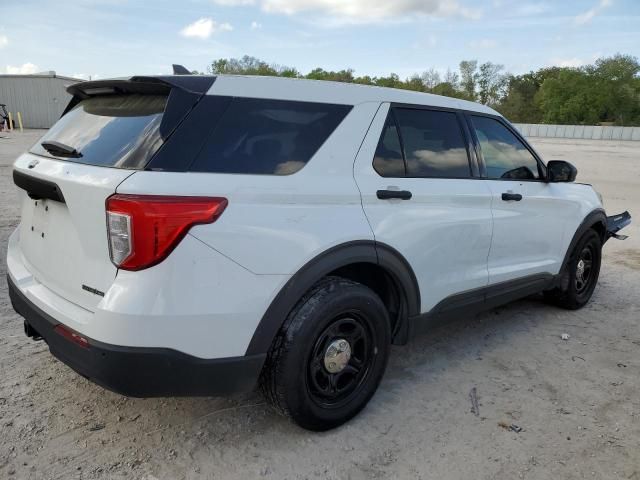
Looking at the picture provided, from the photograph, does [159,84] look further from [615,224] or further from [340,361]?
[615,224]

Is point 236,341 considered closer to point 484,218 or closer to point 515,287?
point 484,218

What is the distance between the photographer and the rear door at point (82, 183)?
223cm

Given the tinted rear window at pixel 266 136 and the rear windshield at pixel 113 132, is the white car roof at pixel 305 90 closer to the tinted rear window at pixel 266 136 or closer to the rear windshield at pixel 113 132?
the tinted rear window at pixel 266 136

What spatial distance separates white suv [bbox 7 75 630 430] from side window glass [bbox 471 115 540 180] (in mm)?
332

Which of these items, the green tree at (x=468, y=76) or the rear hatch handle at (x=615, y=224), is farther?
the green tree at (x=468, y=76)

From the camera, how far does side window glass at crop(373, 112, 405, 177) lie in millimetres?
2906

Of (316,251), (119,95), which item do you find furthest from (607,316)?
(119,95)

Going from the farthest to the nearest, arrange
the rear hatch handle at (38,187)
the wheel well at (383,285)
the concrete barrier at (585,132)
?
the concrete barrier at (585,132) → the wheel well at (383,285) → the rear hatch handle at (38,187)

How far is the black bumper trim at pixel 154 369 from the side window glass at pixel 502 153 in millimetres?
2285

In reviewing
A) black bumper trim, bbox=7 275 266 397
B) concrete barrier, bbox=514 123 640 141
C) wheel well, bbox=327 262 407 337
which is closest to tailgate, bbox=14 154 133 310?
black bumper trim, bbox=7 275 266 397

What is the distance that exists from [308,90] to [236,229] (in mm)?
904

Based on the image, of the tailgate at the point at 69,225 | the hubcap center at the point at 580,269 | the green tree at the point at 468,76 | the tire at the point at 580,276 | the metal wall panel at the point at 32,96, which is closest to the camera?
the tailgate at the point at 69,225

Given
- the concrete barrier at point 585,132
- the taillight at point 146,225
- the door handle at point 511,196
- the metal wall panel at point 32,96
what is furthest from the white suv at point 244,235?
the concrete barrier at point 585,132

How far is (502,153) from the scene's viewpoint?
154 inches
